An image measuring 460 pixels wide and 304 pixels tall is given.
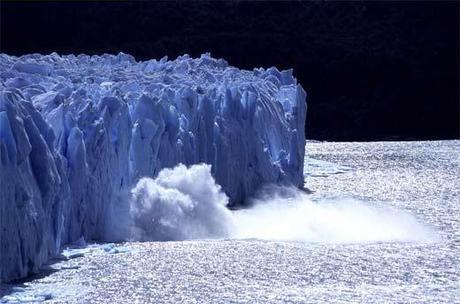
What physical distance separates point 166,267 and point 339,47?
38.4m

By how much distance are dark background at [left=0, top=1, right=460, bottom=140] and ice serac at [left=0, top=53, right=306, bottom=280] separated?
23.9 m

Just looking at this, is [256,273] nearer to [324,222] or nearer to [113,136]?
[113,136]

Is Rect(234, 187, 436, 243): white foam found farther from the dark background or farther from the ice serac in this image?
the dark background

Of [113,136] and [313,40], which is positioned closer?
[113,136]

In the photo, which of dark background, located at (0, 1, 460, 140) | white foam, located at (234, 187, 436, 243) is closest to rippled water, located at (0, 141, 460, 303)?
white foam, located at (234, 187, 436, 243)

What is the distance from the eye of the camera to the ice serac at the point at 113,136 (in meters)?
11.5

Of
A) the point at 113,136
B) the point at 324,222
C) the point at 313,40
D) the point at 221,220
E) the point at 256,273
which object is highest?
the point at 313,40

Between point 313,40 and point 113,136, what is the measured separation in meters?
36.6

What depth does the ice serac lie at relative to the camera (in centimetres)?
1155

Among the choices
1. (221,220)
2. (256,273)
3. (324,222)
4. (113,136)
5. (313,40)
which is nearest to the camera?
(256,273)

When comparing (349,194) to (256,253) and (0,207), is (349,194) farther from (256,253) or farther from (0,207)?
(0,207)

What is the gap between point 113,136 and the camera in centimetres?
1506

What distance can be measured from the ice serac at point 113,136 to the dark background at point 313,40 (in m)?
23.9

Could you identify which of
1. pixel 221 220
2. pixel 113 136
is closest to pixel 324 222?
pixel 221 220
